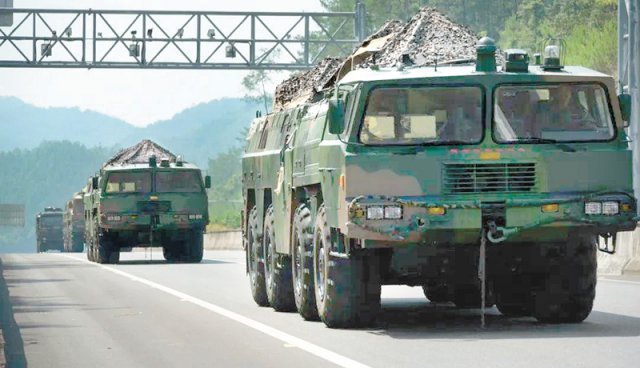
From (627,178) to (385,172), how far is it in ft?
7.37

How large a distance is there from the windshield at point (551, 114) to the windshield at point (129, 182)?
29501mm

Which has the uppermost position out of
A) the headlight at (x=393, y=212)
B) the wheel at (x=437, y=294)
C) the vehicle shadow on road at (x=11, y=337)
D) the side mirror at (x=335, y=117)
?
the side mirror at (x=335, y=117)

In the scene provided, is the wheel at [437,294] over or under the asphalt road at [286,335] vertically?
over

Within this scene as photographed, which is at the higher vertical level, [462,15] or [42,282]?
[462,15]

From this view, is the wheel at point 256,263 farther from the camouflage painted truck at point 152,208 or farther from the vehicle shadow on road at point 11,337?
the camouflage painted truck at point 152,208

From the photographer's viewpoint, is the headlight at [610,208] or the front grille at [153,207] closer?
the headlight at [610,208]

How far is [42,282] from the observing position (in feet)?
110

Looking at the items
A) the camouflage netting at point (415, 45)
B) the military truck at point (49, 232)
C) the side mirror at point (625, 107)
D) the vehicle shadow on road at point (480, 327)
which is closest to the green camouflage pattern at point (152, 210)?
the camouflage netting at point (415, 45)

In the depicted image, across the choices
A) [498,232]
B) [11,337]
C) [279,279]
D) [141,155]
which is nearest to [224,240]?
[141,155]

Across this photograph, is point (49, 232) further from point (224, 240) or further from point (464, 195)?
point (464, 195)

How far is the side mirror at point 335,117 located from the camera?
656 inches

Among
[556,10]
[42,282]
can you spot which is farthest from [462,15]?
[42,282]

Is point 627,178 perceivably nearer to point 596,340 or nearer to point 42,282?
point 596,340

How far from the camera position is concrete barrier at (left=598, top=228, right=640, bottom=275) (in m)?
29.6
